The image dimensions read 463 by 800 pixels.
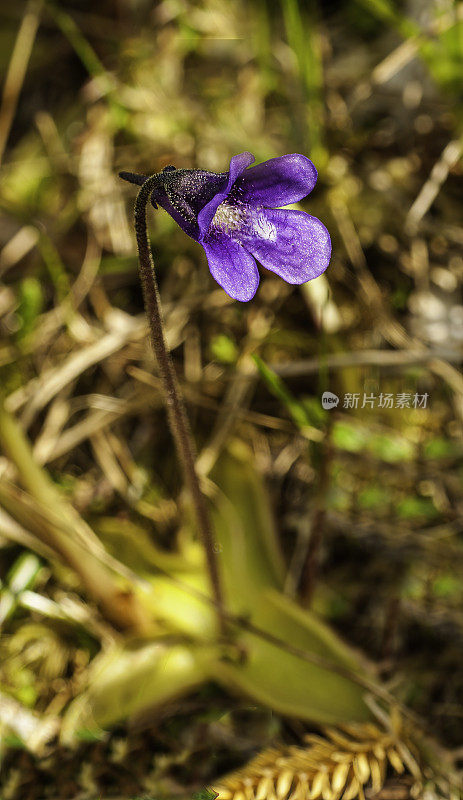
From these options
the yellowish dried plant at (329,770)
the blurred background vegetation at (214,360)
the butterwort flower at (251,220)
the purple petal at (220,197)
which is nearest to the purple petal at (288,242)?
the butterwort flower at (251,220)

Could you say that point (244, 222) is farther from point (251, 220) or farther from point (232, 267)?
point (232, 267)

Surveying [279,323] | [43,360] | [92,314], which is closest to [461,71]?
[279,323]

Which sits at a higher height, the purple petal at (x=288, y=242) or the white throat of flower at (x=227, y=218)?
the white throat of flower at (x=227, y=218)

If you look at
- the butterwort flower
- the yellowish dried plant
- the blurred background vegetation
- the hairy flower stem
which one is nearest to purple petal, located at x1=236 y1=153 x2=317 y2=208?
the butterwort flower

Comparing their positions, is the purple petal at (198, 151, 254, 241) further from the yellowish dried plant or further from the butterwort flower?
the yellowish dried plant

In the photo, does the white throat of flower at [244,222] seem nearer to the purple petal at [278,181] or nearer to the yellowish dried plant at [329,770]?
the purple petal at [278,181]

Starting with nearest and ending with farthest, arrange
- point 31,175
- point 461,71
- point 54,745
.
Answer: point 54,745 < point 461,71 < point 31,175

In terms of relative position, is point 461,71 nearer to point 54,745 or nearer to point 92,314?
point 92,314
